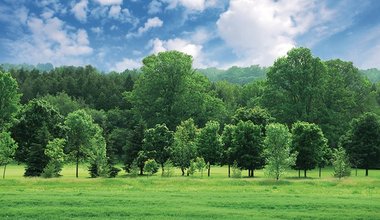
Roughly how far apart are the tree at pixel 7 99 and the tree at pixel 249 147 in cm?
4670

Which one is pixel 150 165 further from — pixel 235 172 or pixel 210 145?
pixel 235 172

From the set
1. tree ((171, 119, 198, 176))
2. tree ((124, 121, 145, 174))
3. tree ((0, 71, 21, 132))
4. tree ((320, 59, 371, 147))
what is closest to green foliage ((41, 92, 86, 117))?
tree ((0, 71, 21, 132))

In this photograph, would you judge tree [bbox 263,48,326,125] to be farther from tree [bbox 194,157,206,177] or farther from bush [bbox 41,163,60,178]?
bush [bbox 41,163,60,178]

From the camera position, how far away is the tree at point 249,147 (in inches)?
2233

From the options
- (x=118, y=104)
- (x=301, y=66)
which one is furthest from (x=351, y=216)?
(x=118, y=104)

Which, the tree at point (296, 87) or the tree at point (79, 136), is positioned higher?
the tree at point (296, 87)

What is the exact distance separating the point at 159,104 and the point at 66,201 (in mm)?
62520

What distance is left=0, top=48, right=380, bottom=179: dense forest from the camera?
56.6 metres

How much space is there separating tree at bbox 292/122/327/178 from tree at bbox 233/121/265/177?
4776 millimetres

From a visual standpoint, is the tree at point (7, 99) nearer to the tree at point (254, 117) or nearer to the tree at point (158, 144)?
the tree at point (158, 144)

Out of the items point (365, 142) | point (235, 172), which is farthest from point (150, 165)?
point (365, 142)

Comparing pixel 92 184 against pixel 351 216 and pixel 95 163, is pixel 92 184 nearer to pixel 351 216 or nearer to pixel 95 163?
pixel 95 163

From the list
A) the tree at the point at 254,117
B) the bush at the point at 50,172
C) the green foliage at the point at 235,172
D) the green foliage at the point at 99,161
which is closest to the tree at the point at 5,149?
the bush at the point at 50,172

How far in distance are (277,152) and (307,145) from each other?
29.6 ft
